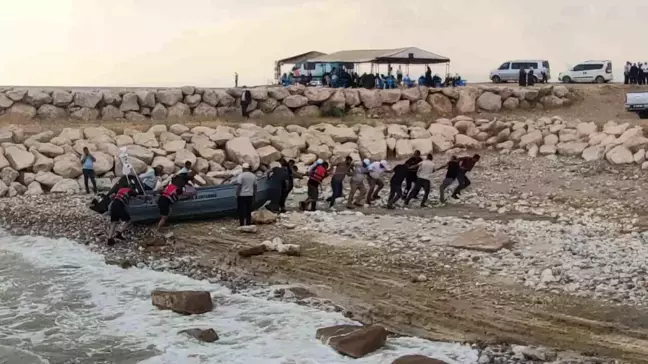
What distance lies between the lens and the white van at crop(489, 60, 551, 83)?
37.9 metres

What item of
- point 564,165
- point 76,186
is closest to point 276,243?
point 76,186

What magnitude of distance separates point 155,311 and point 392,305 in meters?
3.84

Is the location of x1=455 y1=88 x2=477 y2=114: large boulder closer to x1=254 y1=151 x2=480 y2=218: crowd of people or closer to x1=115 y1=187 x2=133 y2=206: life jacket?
x1=254 y1=151 x2=480 y2=218: crowd of people

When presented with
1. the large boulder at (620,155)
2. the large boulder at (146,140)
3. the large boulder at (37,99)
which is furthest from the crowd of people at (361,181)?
the large boulder at (37,99)

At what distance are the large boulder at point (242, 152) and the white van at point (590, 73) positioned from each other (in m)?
19.7

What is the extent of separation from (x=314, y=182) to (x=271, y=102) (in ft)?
42.1

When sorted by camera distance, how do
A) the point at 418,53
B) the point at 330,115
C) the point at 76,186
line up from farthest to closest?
the point at 418,53 < the point at 330,115 < the point at 76,186

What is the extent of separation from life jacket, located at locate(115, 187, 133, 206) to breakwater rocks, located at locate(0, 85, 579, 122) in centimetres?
1340

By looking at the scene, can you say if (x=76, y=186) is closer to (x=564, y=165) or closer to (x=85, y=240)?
(x=85, y=240)

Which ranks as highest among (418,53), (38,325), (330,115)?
(418,53)

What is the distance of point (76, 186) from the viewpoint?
2198cm

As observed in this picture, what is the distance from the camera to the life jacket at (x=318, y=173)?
18297 mm

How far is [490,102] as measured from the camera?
103ft

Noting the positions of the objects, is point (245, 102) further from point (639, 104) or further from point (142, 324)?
point (142, 324)
